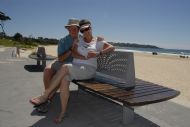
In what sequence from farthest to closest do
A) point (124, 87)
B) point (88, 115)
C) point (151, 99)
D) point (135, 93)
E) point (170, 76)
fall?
point (170, 76) < point (88, 115) < point (124, 87) < point (135, 93) < point (151, 99)

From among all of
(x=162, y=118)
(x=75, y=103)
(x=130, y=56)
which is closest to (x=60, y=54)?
(x=75, y=103)

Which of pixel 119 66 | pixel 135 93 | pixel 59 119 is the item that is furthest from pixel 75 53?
pixel 135 93

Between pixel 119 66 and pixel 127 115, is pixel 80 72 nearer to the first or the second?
pixel 119 66

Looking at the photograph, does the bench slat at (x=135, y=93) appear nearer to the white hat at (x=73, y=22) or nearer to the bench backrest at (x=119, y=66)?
the bench backrest at (x=119, y=66)

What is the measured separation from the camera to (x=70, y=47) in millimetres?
4309

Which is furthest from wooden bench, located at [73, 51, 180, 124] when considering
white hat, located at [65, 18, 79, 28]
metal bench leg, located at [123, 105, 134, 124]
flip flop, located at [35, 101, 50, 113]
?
white hat, located at [65, 18, 79, 28]

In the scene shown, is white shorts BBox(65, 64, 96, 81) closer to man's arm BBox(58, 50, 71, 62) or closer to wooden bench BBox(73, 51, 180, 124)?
wooden bench BBox(73, 51, 180, 124)

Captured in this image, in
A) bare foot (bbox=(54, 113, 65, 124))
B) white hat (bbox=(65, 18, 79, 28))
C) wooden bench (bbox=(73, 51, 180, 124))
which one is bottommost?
bare foot (bbox=(54, 113, 65, 124))

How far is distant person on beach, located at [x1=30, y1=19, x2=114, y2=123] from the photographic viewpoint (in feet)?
11.9

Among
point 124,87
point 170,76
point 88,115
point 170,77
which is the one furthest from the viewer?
point 170,76

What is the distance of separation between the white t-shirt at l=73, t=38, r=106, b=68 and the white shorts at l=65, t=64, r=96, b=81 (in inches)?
3.3

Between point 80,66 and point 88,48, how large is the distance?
0.40 meters

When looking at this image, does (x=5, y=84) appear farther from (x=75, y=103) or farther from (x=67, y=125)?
(x=67, y=125)

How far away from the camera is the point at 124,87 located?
384 cm
